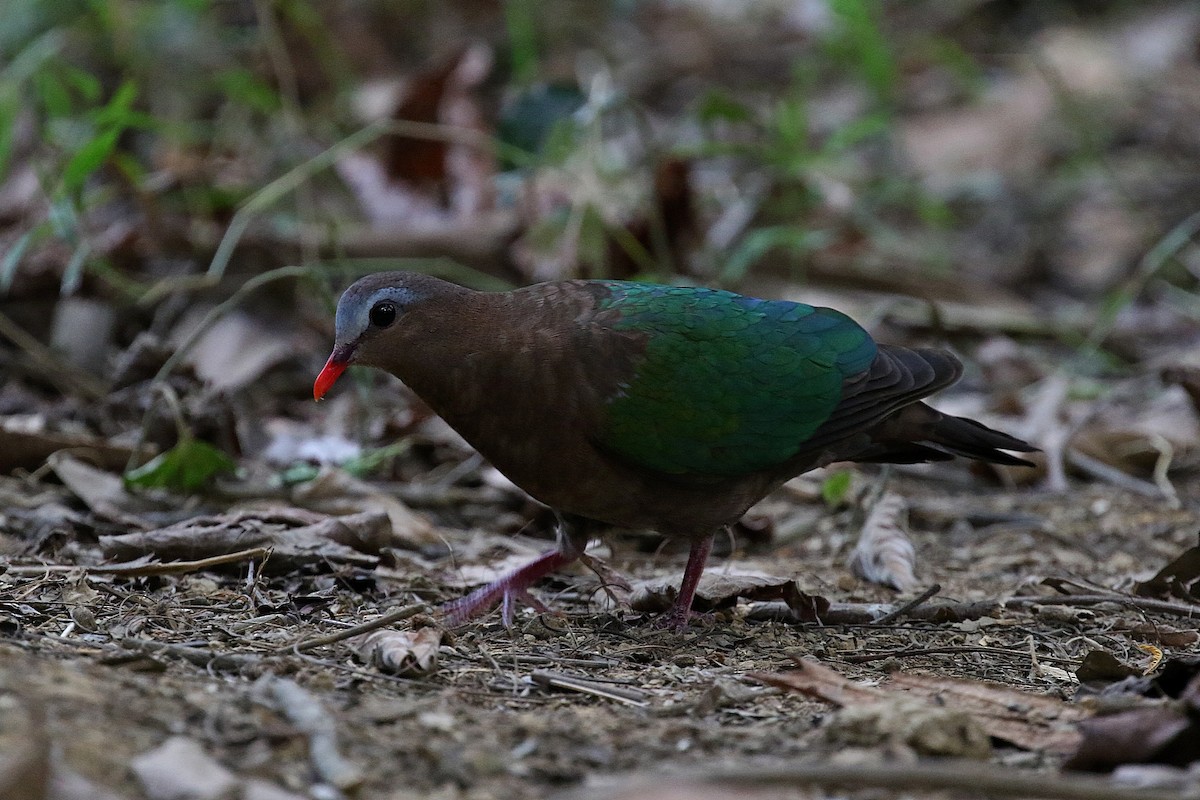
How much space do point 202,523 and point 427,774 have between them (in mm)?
1934

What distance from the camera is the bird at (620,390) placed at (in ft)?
12.9

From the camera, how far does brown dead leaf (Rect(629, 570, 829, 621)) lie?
399cm

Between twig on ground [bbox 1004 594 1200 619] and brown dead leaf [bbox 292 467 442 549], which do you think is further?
brown dead leaf [bbox 292 467 442 549]

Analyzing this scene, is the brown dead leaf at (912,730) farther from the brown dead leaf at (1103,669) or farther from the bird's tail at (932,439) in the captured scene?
the bird's tail at (932,439)

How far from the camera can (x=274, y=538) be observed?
4102 mm

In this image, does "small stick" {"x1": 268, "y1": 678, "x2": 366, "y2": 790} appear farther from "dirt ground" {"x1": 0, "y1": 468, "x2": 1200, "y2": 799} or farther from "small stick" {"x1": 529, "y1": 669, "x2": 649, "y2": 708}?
"small stick" {"x1": 529, "y1": 669, "x2": 649, "y2": 708}

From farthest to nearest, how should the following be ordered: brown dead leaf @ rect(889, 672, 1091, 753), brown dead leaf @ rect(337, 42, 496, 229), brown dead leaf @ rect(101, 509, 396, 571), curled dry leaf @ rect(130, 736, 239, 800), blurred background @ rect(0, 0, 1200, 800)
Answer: brown dead leaf @ rect(337, 42, 496, 229) → brown dead leaf @ rect(101, 509, 396, 571) → blurred background @ rect(0, 0, 1200, 800) → brown dead leaf @ rect(889, 672, 1091, 753) → curled dry leaf @ rect(130, 736, 239, 800)

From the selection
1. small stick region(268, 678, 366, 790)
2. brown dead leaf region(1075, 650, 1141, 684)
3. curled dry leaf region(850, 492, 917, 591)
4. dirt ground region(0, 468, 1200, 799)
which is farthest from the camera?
curled dry leaf region(850, 492, 917, 591)

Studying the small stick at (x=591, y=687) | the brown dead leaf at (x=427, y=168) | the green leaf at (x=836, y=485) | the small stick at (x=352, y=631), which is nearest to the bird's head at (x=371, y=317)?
the small stick at (x=352, y=631)

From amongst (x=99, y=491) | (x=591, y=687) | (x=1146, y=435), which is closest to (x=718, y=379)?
(x=591, y=687)

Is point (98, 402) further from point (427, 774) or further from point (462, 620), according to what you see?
point (427, 774)

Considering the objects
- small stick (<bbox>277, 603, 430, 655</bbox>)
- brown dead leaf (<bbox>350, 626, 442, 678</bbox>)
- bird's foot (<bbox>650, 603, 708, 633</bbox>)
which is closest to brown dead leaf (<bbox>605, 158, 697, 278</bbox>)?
bird's foot (<bbox>650, 603, 708, 633</bbox>)

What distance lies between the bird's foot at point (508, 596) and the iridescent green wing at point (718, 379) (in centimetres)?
47

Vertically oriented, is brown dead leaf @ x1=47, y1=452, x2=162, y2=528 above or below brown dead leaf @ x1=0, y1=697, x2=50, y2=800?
below
